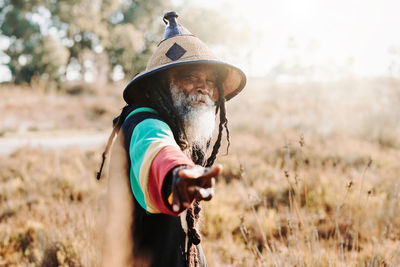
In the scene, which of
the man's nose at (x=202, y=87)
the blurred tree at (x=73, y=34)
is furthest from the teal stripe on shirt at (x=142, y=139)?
the blurred tree at (x=73, y=34)

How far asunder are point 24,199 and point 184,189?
187 inches

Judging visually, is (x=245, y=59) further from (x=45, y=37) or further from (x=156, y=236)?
(x=156, y=236)

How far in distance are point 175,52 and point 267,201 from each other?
12.8 ft

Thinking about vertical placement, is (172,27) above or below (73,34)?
below

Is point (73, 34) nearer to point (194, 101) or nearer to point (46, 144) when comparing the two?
point (46, 144)

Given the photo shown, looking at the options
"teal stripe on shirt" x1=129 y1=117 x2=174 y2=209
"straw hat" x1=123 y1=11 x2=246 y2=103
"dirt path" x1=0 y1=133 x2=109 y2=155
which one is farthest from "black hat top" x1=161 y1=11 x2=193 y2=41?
"dirt path" x1=0 y1=133 x2=109 y2=155

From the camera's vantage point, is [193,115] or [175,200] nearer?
[175,200]

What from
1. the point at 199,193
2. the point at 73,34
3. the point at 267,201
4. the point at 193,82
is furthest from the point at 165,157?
the point at 73,34

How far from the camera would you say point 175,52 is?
152cm

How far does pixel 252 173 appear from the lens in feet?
20.0

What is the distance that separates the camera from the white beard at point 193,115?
1.57 metres

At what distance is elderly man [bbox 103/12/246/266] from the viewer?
85 cm

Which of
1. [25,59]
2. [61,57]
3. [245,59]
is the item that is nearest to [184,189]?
[61,57]

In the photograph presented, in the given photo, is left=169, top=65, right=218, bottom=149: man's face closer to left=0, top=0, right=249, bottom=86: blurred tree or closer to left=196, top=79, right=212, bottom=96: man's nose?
left=196, top=79, right=212, bottom=96: man's nose
